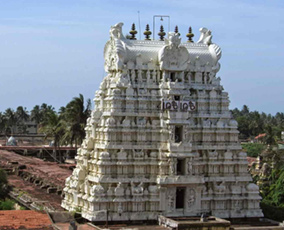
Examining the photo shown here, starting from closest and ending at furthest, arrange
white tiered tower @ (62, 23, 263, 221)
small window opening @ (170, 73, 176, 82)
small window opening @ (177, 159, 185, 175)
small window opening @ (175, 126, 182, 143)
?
white tiered tower @ (62, 23, 263, 221) → small window opening @ (177, 159, 185, 175) → small window opening @ (175, 126, 182, 143) → small window opening @ (170, 73, 176, 82)

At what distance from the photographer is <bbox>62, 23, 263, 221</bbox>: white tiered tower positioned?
4041cm

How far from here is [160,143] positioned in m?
41.2

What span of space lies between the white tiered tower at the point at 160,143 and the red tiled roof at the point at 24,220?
2.46 metres

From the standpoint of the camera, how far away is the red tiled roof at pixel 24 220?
38062 millimetres

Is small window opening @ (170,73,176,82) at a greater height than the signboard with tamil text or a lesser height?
greater

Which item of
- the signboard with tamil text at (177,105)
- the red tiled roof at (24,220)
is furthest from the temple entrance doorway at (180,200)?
the red tiled roof at (24,220)

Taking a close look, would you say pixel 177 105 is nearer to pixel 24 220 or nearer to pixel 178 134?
pixel 178 134

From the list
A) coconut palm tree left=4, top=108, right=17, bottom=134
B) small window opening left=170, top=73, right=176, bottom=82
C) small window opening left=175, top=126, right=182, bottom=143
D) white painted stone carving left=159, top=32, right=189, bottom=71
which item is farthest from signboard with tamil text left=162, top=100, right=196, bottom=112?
coconut palm tree left=4, top=108, right=17, bottom=134

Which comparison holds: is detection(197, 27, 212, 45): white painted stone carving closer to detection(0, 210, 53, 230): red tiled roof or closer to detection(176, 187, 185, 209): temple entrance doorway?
detection(176, 187, 185, 209): temple entrance doorway

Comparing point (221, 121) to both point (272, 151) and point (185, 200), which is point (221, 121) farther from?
point (272, 151)

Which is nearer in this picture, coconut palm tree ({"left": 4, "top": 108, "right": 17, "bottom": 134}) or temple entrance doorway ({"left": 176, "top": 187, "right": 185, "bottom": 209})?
temple entrance doorway ({"left": 176, "top": 187, "right": 185, "bottom": 209})

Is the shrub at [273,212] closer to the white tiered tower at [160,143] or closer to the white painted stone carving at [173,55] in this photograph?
the white tiered tower at [160,143]

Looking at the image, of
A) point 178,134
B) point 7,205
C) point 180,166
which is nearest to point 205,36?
point 178,134

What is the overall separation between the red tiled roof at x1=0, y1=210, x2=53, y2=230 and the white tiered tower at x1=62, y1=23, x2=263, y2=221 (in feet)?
8.07
